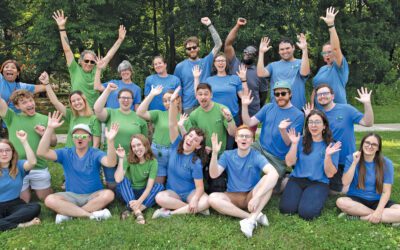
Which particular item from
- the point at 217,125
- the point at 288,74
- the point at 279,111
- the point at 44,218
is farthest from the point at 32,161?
the point at 288,74

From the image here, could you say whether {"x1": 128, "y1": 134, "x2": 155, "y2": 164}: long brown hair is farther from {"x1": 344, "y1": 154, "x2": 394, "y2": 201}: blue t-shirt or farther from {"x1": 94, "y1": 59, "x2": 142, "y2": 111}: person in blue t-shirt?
{"x1": 344, "y1": 154, "x2": 394, "y2": 201}: blue t-shirt

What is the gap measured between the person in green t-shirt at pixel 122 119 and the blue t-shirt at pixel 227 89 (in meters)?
1.48

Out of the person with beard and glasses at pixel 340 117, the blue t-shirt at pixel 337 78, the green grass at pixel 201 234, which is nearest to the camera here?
the green grass at pixel 201 234

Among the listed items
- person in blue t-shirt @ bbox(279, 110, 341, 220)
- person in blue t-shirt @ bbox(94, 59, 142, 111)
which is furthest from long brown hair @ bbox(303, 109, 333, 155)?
person in blue t-shirt @ bbox(94, 59, 142, 111)

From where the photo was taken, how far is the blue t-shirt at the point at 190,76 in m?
7.60

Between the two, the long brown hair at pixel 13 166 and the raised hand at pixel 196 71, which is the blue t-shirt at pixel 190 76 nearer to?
the raised hand at pixel 196 71

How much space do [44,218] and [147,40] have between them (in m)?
19.2

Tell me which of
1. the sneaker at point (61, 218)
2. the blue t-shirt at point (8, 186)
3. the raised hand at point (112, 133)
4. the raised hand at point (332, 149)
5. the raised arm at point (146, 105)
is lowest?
the sneaker at point (61, 218)

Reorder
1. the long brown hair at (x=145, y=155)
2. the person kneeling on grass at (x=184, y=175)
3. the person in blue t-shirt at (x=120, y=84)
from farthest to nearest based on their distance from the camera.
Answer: the person in blue t-shirt at (x=120, y=84), the long brown hair at (x=145, y=155), the person kneeling on grass at (x=184, y=175)

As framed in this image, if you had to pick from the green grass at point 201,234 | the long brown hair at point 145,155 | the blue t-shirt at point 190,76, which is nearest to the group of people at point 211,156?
the long brown hair at point 145,155

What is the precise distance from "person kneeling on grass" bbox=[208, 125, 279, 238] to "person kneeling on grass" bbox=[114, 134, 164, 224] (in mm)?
986

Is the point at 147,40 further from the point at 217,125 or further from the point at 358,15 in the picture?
the point at 217,125

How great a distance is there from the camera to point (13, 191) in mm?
5875

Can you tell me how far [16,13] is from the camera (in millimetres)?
21000
